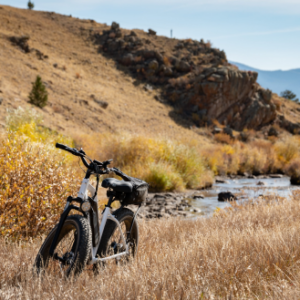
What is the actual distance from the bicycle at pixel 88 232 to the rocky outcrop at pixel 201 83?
33.8 meters

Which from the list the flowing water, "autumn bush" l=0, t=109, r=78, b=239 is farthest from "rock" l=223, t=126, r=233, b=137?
"autumn bush" l=0, t=109, r=78, b=239

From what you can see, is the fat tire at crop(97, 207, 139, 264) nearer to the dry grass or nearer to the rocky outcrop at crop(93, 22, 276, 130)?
the dry grass

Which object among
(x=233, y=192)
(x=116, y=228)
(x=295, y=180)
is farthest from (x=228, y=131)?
(x=116, y=228)

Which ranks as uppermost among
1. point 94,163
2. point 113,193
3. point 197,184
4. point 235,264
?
point 94,163

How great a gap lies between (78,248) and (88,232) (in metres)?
A: 0.16

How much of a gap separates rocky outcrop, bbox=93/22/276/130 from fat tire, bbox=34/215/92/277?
113ft

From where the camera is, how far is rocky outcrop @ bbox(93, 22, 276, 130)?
3775cm

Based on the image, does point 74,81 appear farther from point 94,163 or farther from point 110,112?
point 94,163

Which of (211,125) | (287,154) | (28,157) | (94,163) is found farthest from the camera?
(211,125)

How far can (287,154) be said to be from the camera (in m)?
22.7

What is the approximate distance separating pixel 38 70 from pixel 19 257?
29.3m

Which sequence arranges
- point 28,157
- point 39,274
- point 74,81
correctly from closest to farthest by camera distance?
point 39,274 < point 28,157 < point 74,81

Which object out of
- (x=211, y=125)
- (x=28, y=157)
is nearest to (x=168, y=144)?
(x=28, y=157)

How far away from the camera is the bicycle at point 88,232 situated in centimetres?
295
